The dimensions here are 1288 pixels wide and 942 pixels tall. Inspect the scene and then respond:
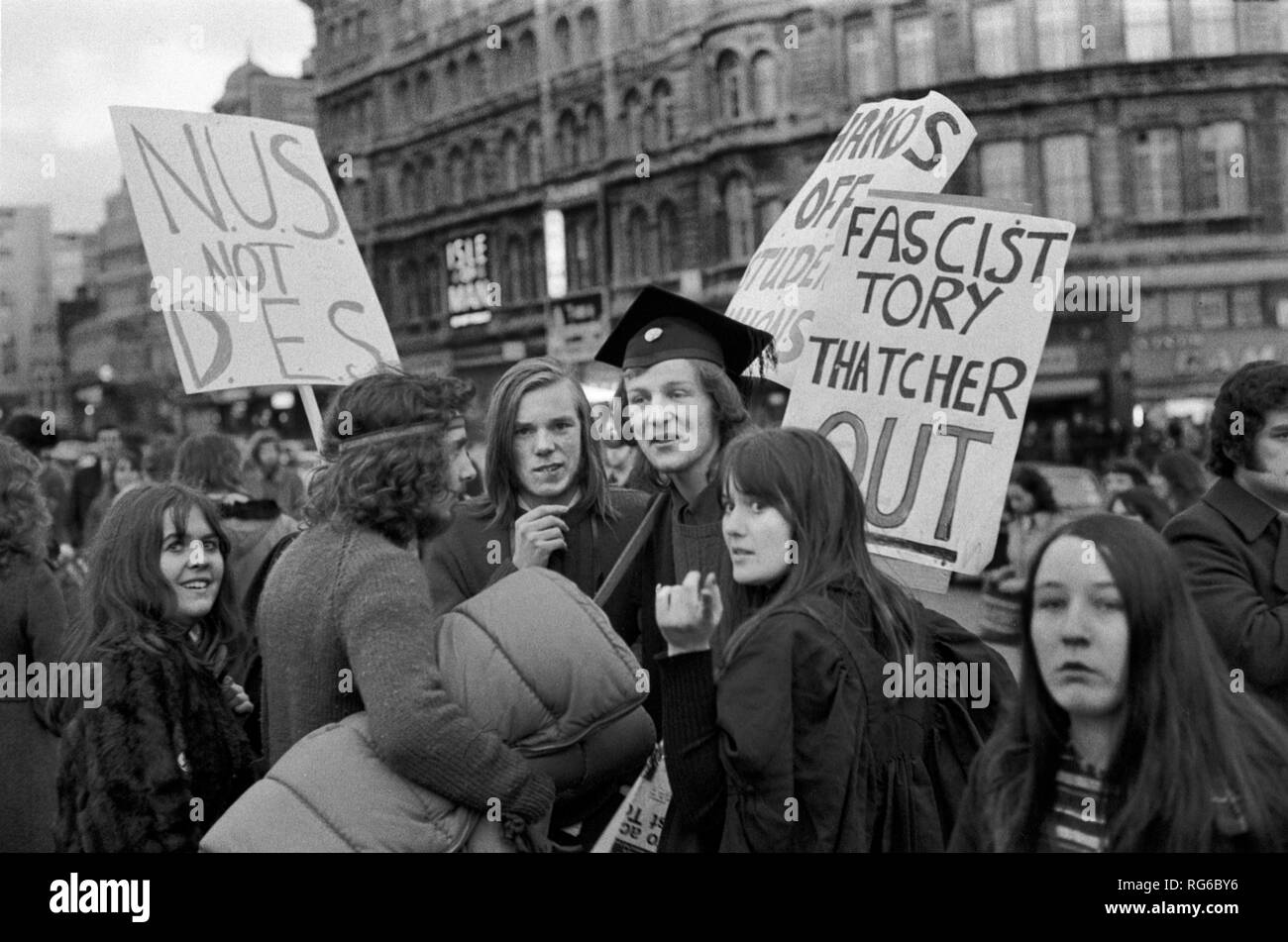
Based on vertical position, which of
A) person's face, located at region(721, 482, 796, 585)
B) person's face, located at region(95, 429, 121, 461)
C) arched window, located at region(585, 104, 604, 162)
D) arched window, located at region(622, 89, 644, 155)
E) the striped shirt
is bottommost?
the striped shirt

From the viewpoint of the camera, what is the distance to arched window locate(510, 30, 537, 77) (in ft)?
39.9

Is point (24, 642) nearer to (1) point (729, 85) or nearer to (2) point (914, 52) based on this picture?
(1) point (729, 85)

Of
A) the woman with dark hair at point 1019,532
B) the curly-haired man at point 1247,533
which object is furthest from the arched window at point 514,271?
the curly-haired man at point 1247,533

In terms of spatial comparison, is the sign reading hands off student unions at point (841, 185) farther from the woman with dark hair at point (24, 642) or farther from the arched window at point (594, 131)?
the arched window at point (594, 131)

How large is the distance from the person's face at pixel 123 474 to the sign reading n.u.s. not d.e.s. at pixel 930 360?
263 inches

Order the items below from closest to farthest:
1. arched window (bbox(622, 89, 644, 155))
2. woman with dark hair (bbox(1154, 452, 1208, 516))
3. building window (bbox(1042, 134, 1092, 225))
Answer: woman with dark hair (bbox(1154, 452, 1208, 516))
arched window (bbox(622, 89, 644, 155))
building window (bbox(1042, 134, 1092, 225))

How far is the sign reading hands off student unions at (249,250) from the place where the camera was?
486 cm

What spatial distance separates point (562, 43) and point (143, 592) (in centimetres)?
1037

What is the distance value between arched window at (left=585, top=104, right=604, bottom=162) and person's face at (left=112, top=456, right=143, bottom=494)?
5930 millimetres

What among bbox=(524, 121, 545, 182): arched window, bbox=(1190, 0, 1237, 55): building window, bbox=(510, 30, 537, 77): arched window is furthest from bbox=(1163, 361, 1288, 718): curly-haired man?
bbox=(1190, 0, 1237, 55): building window

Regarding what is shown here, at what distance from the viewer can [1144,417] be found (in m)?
21.8

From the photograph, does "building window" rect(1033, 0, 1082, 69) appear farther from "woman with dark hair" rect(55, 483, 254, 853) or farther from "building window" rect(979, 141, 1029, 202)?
"woman with dark hair" rect(55, 483, 254, 853)

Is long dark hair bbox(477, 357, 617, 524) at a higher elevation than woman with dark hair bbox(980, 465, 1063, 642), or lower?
higher
